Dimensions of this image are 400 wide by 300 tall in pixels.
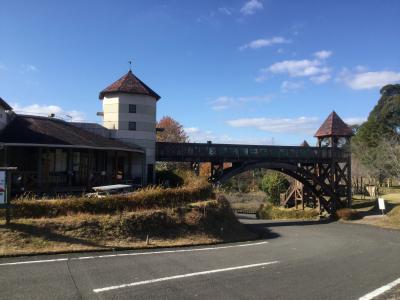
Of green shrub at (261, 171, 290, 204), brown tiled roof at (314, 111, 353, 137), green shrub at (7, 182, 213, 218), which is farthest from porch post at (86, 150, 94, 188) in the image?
green shrub at (261, 171, 290, 204)

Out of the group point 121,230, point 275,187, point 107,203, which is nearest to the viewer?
point 121,230

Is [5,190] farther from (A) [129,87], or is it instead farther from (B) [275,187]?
(B) [275,187]

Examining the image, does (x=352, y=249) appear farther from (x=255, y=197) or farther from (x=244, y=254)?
(x=255, y=197)

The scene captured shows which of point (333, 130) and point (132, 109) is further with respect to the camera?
point (333, 130)

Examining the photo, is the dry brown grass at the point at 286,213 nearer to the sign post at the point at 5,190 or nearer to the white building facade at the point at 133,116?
the white building facade at the point at 133,116

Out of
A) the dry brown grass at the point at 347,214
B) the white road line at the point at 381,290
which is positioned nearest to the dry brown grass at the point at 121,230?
the white road line at the point at 381,290

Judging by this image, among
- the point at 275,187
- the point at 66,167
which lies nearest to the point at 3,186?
the point at 66,167

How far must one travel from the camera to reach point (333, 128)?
138ft

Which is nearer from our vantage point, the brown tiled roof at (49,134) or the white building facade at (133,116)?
the brown tiled roof at (49,134)

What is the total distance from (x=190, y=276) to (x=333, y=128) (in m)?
35.1

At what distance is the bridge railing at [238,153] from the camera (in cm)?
3203

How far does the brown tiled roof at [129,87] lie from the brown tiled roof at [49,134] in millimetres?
3443

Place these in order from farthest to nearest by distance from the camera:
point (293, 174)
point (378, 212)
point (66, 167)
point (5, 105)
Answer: point (293, 174) → point (378, 212) → point (66, 167) → point (5, 105)

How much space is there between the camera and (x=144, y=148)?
2912 cm
